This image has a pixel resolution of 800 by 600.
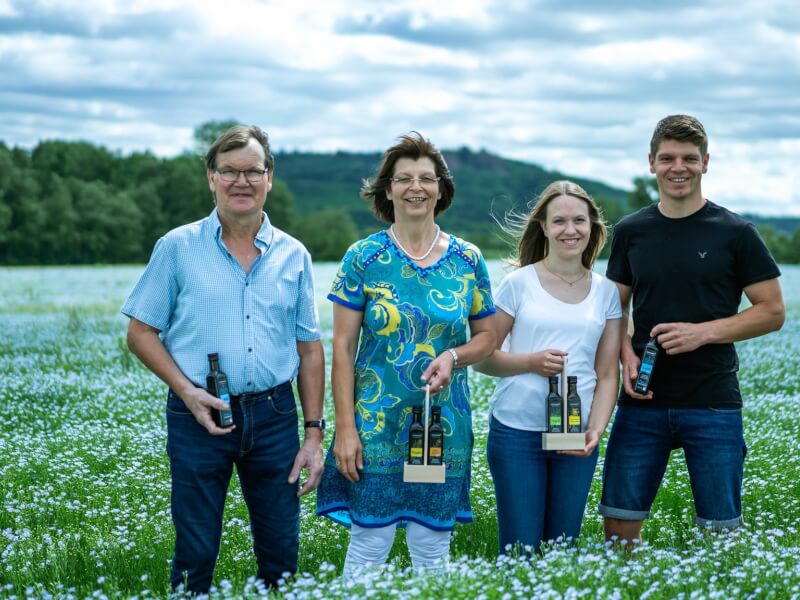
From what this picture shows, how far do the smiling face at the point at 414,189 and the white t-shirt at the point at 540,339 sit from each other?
819 mm

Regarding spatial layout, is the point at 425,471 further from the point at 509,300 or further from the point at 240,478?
the point at 509,300

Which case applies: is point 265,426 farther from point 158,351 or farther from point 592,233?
point 592,233

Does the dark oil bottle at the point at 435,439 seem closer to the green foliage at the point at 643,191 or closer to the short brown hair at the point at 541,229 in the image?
the short brown hair at the point at 541,229

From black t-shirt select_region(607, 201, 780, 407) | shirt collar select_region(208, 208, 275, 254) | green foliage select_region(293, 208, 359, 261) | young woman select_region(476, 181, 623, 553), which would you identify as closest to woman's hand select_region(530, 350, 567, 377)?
young woman select_region(476, 181, 623, 553)

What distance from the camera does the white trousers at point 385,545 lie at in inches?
219

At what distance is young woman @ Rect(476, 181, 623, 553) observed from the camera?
5680mm

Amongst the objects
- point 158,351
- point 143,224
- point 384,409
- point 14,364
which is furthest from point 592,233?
point 143,224

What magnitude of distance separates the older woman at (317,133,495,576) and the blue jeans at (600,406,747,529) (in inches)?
45.1

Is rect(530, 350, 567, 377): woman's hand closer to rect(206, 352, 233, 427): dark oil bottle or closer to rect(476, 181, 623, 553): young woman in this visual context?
rect(476, 181, 623, 553): young woman

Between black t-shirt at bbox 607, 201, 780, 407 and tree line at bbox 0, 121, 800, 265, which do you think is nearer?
black t-shirt at bbox 607, 201, 780, 407

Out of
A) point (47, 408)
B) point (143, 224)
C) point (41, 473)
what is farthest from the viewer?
point (143, 224)

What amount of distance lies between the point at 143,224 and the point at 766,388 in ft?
198

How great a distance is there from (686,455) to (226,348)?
9.87ft

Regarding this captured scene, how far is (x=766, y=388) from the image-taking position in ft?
47.6
